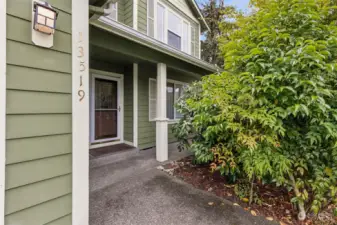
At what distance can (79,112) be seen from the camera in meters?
1.62

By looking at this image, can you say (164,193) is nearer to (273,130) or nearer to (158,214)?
(158,214)

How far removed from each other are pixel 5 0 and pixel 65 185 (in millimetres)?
1510

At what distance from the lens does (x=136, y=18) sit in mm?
5059

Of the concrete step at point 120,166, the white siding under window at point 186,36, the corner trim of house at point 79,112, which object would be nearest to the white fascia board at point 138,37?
the corner trim of house at point 79,112

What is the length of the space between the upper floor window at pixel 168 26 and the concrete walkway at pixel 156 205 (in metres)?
4.51

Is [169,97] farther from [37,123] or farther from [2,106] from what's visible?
[2,106]

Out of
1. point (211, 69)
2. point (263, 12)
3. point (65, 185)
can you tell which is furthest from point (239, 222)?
point (211, 69)

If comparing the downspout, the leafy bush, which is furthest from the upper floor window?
the leafy bush

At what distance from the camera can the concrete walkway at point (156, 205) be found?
2.23 m

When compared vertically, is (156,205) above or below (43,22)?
below

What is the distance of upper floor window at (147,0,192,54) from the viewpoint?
5590mm

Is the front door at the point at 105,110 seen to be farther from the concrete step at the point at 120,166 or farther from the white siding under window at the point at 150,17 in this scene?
the white siding under window at the point at 150,17

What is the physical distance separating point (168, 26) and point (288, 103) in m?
5.35

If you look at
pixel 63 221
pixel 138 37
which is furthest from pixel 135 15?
pixel 63 221
